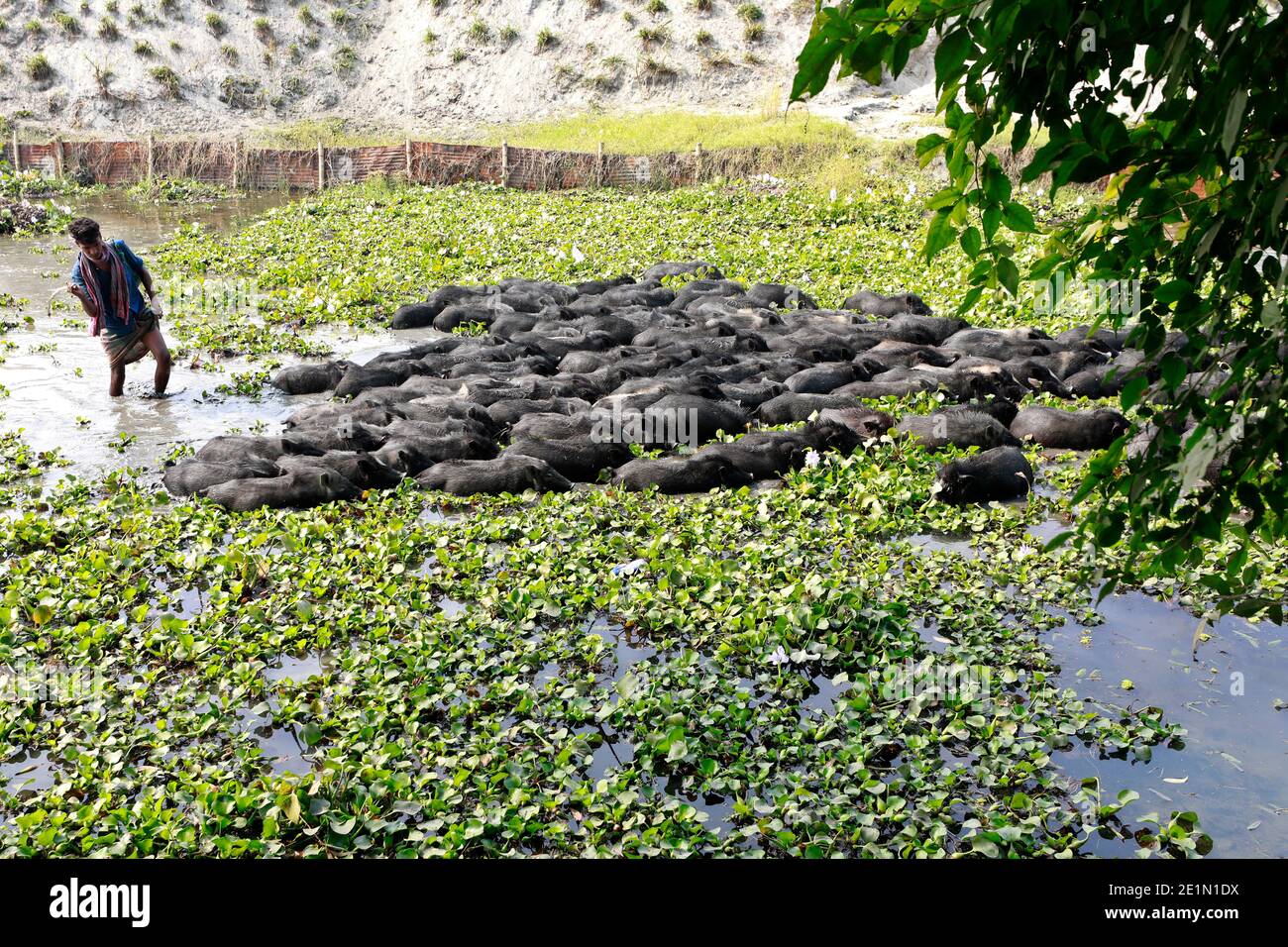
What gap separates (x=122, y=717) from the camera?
5.50 metres

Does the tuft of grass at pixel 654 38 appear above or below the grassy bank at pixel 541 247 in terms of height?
above

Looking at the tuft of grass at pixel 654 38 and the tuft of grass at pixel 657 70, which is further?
the tuft of grass at pixel 654 38

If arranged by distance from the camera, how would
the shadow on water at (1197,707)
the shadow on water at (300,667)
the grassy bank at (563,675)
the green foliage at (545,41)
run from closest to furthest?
the grassy bank at (563,675) → the shadow on water at (1197,707) → the shadow on water at (300,667) → the green foliage at (545,41)

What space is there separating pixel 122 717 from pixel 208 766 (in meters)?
0.80

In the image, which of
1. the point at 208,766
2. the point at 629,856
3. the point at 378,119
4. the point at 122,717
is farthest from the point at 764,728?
the point at 378,119

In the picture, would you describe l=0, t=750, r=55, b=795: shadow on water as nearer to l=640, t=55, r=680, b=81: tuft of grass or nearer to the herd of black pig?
the herd of black pig

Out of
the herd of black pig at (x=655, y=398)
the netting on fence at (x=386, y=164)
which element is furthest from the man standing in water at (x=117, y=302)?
the netting on fence at (x=386, y=164)

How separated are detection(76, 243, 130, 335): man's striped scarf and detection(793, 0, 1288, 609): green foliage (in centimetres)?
1057

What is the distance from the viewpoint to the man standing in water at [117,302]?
1112 centimetres

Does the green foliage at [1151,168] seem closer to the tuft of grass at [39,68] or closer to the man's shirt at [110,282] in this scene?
the man's shirt at [110,282]

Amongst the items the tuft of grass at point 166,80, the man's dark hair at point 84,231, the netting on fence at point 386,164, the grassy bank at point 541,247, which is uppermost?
the tuft of grass at point 166,80

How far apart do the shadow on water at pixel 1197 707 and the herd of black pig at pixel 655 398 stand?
2.23m

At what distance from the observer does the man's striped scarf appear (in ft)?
36.8

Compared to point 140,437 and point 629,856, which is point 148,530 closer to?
point 140,437
